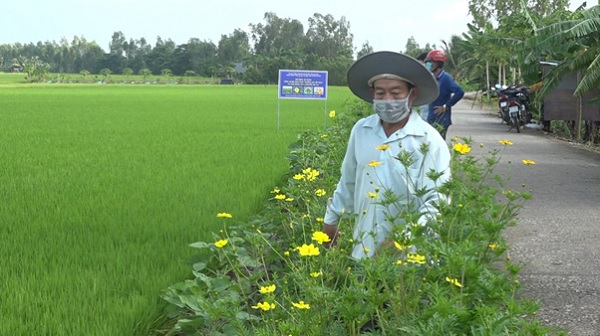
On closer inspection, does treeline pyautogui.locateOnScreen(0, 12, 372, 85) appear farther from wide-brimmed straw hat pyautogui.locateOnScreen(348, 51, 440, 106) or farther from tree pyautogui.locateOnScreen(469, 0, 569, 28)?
wide-brimmed straw hat pyautogui.locateOnScreen(348, 51, 440, 106)

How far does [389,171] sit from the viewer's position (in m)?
2.96

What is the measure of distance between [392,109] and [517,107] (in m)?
14.8

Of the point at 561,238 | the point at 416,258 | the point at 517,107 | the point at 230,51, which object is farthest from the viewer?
the point at 230,51

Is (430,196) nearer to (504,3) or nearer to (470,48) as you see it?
(470,48)

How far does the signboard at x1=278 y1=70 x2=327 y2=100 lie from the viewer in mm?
17328

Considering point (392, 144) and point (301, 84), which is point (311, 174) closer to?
point (392, 144)

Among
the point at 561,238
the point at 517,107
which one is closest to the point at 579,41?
the point at 561,238

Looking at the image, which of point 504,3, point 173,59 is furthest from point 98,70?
point 504,3

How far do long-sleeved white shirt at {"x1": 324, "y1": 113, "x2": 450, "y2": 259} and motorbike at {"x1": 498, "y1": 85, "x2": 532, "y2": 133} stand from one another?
14.5 meters

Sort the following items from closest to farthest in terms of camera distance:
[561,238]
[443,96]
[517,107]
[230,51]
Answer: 1. [561,238]
2. [443,96]
3. [517,107]
4. [230,51]

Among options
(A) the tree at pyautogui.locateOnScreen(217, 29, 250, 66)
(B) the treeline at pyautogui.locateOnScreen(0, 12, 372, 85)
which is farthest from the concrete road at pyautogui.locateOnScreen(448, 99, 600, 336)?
(A) the tree at pyautogui.locateOnScreen(217, 29, 250, 66)

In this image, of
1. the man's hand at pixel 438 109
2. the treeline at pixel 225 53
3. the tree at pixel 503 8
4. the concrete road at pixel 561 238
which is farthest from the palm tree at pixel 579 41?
the treeline at pixel 225 53

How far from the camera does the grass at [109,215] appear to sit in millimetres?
3527

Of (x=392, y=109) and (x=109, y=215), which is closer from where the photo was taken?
(x=392, y=109)
